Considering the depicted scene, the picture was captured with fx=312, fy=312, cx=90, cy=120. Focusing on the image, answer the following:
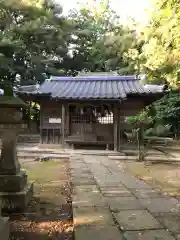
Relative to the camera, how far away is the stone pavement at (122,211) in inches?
145

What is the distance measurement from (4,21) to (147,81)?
40.1 ft

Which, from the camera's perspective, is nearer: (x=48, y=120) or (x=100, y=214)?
(x=100, y=214)

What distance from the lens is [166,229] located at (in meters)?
3.82

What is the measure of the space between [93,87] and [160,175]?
8598 mm

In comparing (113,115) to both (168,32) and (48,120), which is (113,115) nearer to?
(48,120)

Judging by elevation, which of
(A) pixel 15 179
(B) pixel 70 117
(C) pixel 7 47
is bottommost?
(A) pixel 15 179

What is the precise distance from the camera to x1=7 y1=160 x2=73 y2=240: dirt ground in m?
3.98

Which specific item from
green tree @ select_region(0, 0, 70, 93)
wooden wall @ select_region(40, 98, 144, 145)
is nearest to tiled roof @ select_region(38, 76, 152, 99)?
wooden wall @ select_region(40, 98, 144, 145)

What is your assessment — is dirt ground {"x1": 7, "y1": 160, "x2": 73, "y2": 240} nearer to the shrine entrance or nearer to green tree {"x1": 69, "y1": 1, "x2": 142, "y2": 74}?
the shrine entrance

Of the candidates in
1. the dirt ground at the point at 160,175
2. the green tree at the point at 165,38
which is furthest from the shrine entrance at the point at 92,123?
the dirt ground at the point at 160,175

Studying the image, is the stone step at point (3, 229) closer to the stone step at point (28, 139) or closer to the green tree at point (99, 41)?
the stone step at point (28, 139)

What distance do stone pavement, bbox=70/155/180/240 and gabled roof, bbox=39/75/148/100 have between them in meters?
7.87

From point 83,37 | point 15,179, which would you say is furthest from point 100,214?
point 83,37

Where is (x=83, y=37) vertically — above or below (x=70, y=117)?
above
